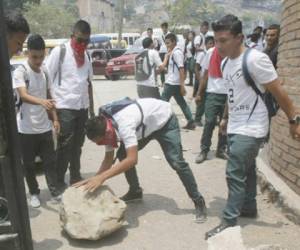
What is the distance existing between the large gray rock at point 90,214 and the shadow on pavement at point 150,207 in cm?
40

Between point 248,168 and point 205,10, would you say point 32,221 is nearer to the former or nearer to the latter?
point 248,168

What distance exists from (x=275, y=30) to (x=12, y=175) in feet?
19.4

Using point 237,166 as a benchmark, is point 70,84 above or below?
above

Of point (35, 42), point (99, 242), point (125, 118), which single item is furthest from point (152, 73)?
point (99, 242)

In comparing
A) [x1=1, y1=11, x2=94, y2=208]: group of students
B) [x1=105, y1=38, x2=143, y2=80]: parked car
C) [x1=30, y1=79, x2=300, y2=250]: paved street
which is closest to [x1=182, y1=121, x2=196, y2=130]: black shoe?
[x1=30, y1=79, x2=300, y2=250]: paved street

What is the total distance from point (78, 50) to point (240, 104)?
6.56 ft

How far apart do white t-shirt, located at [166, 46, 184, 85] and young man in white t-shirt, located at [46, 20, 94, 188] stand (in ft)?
11.2

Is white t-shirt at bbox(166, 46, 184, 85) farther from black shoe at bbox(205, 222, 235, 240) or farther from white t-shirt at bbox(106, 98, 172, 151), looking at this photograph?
black shoe at bbox(205, 222, 235, 240)

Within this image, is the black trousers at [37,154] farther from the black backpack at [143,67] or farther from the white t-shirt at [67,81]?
the black backpack at [143,67]

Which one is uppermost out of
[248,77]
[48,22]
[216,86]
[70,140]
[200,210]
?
[48,22]

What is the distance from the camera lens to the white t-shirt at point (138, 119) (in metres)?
3.81

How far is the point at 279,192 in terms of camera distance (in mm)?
4512

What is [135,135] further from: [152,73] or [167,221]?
[152,73]

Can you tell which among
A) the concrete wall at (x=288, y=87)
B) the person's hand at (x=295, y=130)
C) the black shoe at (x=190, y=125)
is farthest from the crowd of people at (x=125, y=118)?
the black shoe at (x=190, y=125)
